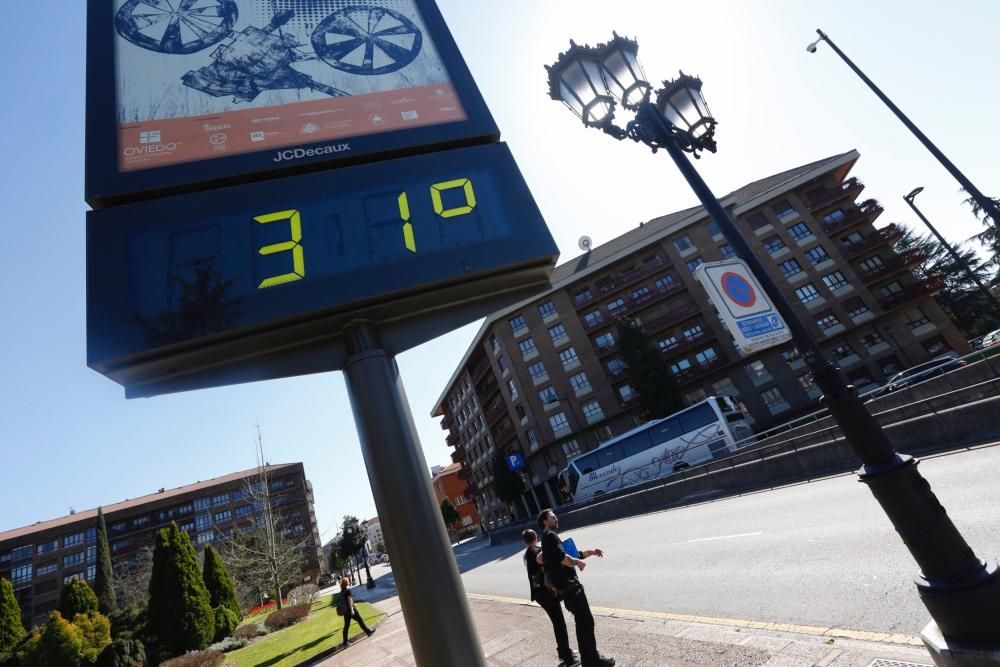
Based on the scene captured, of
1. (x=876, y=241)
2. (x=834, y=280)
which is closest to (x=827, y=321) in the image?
(x=834, y=280)

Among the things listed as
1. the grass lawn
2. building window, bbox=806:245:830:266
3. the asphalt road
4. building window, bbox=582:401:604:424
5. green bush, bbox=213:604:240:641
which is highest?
building window, bbox=806:245:830:266

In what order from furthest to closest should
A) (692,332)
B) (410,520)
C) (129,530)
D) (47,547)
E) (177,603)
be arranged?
(129,530) → (47,547) → (692,332) → (177,603) → (410,520)

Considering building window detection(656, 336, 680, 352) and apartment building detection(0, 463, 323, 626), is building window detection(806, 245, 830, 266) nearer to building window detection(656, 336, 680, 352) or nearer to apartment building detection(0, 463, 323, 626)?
building window detection(656, 336, 680, 352)

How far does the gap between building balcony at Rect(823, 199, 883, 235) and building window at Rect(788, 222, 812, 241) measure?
1.67 metres

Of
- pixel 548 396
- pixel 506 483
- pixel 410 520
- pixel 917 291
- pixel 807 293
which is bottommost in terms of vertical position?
pixel 410 520

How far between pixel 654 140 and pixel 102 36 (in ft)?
14.9

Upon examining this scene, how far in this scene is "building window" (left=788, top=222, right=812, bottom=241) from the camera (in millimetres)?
43000

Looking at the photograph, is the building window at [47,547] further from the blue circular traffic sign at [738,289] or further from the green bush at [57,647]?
the blue circular traffic sign at [738,289]

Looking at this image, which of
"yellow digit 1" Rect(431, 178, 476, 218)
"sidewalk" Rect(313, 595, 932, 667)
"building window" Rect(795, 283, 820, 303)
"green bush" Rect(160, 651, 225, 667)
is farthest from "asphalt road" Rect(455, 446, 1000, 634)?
"building window" Rect(795, 283, 820, 303)

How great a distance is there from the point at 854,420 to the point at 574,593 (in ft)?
10.8

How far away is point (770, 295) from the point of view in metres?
3.82

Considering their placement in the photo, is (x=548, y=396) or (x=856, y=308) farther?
(x=548, y=396)

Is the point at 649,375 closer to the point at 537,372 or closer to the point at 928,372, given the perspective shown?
the point at 537,372

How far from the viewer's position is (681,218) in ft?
154
